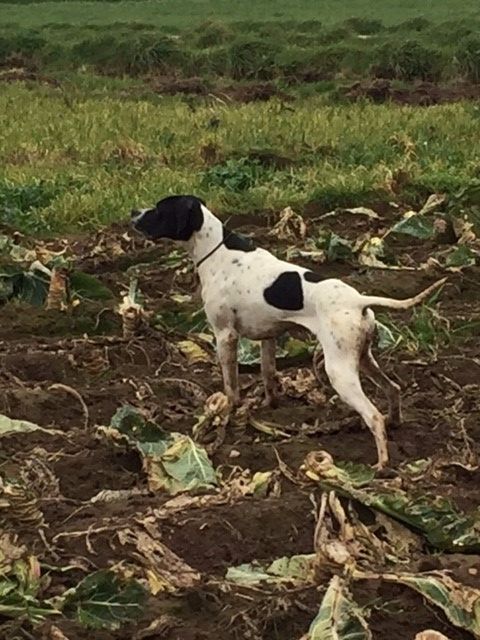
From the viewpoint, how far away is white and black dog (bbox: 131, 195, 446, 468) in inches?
231

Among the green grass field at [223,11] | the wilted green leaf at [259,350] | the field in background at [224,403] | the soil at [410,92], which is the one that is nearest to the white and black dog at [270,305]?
the field in background at [224,403]

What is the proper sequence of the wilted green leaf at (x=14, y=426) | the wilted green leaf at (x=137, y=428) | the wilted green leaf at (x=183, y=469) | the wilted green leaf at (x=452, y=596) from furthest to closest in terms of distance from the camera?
the wilted green leaf at (x=14, y=426), the wilted green leaf at (x=137, y=428), the wilted green leaf at (x=183, y=469), the wilted green leaf at (x=452, y=596)

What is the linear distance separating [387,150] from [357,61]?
47.2 feet

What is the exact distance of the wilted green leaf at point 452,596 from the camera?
149 inches

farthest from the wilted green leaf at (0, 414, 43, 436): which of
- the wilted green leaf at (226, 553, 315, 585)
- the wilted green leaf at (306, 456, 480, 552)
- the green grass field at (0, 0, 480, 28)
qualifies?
the green grass field at (0, 0, 480, 28)

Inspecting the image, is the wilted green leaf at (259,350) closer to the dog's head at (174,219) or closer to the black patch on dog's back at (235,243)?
the black patch on dog's back at (235,243)

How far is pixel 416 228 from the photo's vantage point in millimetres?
9953

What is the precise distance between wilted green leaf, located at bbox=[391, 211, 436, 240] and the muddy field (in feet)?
0.82

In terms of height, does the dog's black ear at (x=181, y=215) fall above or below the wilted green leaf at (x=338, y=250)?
above

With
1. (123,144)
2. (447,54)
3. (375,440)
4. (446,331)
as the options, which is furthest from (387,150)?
(447,54)

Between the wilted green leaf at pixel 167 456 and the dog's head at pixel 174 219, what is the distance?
1.08 m

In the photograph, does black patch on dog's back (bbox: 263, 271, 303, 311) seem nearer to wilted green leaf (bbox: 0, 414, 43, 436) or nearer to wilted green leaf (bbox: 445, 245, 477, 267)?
wilted green leaf (bbox: 0, 414, 43, 436)

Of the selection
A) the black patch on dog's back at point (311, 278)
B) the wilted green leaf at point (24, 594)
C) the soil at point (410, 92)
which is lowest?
the soil at point (410, 92)

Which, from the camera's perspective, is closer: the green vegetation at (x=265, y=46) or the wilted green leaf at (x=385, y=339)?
the wilted green leaf at (x=385, y=339)
